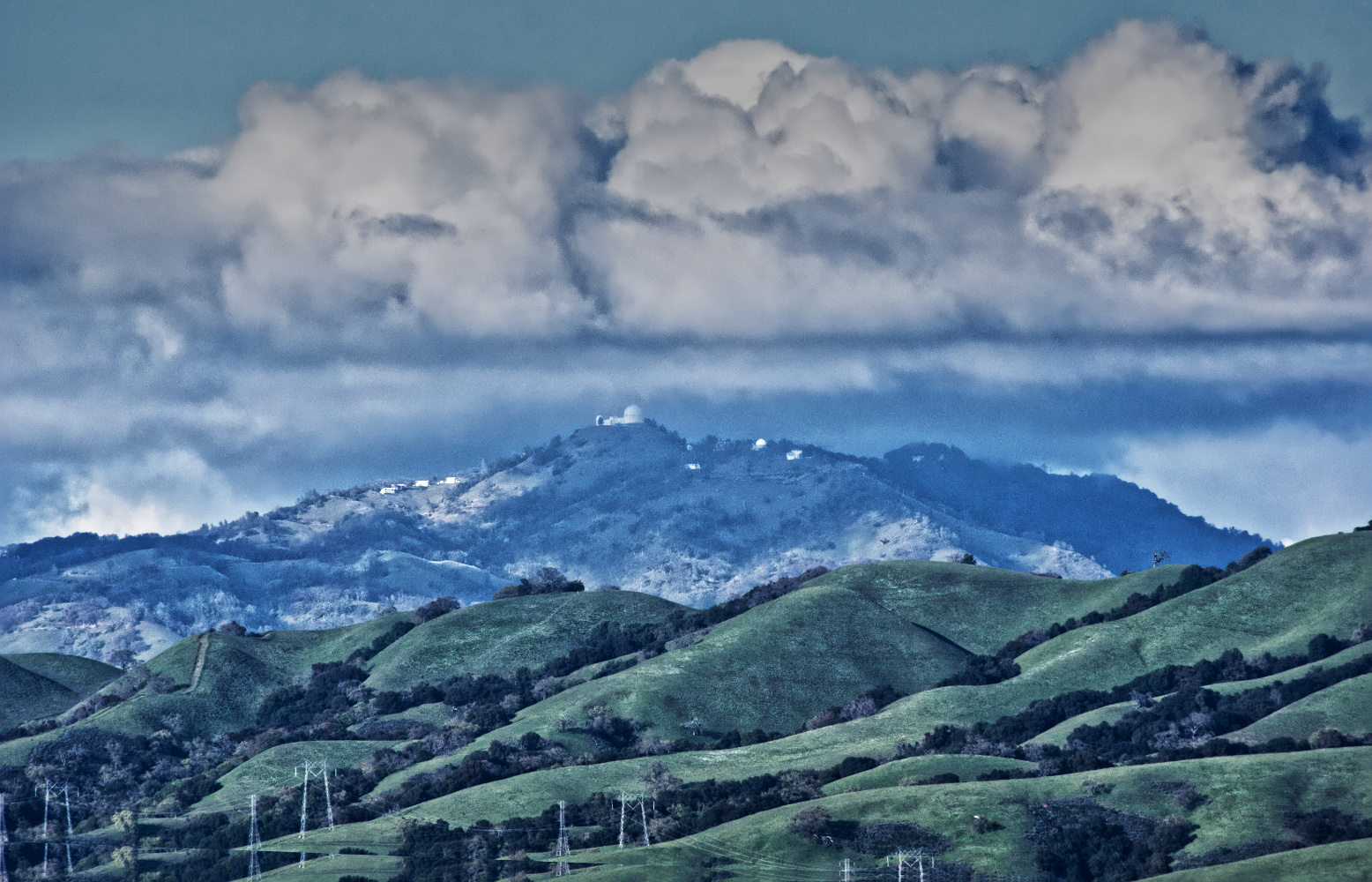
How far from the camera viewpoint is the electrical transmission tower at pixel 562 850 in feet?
565

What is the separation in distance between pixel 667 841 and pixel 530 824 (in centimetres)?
2229

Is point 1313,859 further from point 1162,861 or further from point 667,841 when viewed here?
point 667,841

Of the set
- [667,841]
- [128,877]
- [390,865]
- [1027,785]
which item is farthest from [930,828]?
[128,877]

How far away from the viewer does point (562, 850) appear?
18575 centimetres

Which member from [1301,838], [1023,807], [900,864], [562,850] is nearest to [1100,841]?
[1023,807]

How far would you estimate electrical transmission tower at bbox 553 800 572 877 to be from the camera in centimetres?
17225

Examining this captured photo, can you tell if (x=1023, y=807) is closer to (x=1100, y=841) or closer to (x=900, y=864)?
(x=1100, y=841)

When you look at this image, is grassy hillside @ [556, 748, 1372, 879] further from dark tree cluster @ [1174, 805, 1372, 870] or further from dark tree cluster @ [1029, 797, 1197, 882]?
dark tree cluster @ [1174, 805, 1372, 870]

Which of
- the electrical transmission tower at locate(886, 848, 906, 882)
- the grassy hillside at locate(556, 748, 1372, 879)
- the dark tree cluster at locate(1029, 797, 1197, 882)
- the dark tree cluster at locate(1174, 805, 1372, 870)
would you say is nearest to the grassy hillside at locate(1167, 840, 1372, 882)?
the dark tree cluster at locate(1174, 805, 1372, 870)

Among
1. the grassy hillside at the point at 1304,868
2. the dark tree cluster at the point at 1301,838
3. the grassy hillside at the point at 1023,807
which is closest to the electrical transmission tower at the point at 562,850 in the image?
the grassy hillside at the point at 1023,807

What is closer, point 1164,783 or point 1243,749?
point 1164,783

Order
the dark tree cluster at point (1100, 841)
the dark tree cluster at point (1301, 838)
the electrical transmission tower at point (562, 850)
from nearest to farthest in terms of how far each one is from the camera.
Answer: the dark tree cluster at point (1301, 838) → the dark tree cluster at point (1100, 841) → the electrical transmission tower at point (562, 850)

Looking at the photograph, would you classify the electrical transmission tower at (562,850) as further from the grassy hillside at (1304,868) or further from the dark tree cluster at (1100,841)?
the grassy hillside at (1304,868)

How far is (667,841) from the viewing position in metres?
182
